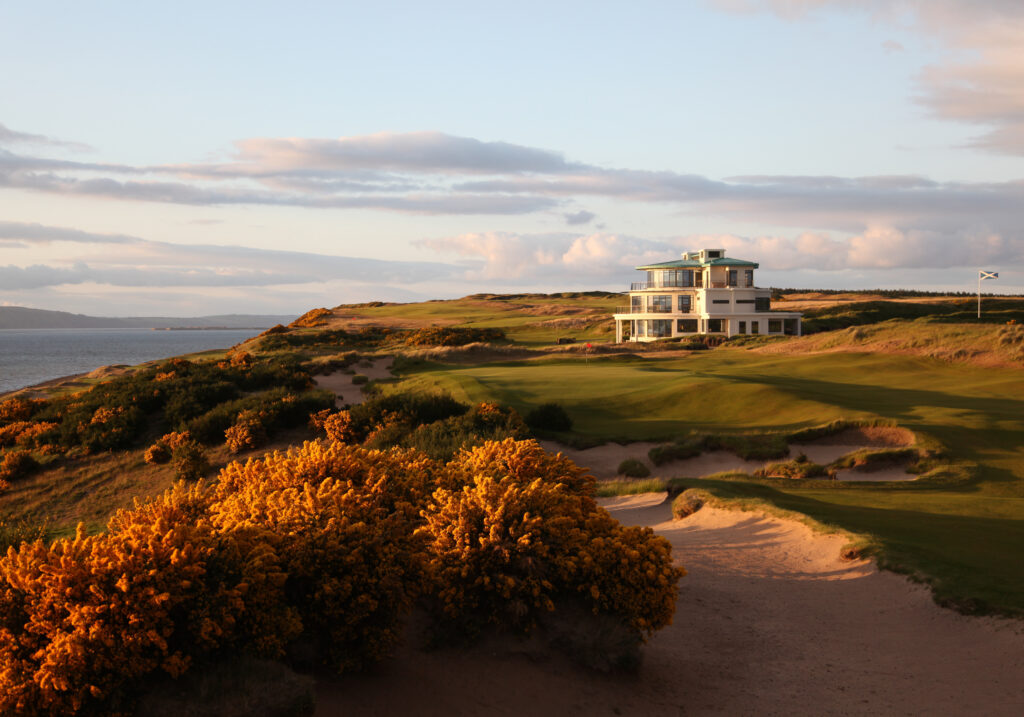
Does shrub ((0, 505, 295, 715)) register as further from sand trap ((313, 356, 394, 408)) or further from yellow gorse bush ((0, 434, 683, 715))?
sand trap ((313, 356, 394, 408))

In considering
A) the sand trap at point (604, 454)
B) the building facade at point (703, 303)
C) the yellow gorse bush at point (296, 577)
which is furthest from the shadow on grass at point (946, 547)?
the building facade at point (703, 303)

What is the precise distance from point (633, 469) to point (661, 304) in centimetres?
5187

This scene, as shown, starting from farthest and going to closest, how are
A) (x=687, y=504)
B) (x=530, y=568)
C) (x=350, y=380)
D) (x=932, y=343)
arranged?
1. (x=932, y=343)
2. (x=350, y=380)
3. (x=687, y=504)
4. (x=530, y=568)

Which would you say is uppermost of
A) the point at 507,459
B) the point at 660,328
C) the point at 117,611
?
the point at 660,328

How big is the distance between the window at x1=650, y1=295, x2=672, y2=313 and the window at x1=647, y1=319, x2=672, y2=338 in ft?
3.14

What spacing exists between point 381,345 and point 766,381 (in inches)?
1458

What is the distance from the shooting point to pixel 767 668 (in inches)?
316

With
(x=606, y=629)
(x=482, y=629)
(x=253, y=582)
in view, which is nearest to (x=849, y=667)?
(x=606, y=629)

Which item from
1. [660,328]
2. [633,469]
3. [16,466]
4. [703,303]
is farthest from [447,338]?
[633,469]

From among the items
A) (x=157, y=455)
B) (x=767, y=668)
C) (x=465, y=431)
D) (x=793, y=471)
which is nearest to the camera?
(x=767, y=668)

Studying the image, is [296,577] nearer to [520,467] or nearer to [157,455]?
[520,467]

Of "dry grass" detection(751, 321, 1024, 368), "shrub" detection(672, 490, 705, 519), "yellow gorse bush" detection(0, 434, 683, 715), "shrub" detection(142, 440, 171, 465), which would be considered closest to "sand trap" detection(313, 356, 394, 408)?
"shrub" detection(142, 440, 171, 465)

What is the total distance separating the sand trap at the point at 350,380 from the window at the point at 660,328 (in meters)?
31.6

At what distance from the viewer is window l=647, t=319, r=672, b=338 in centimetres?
6843
